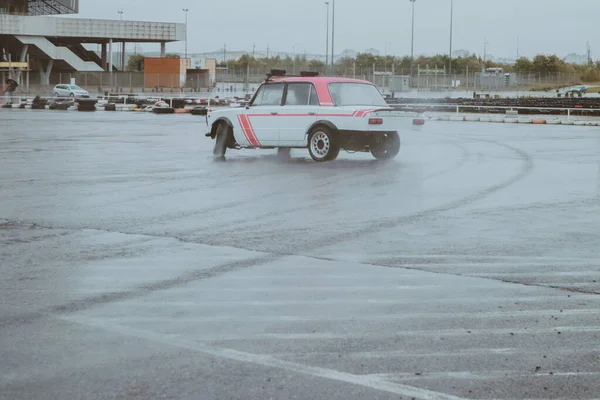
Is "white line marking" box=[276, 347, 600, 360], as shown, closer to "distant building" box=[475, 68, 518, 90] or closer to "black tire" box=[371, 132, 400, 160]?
"black tire" box=[371, 132, 400, 160]

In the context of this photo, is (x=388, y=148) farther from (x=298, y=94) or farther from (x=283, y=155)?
(x=283, y=155)

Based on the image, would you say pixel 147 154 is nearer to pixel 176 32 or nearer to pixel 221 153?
pixel 221 153

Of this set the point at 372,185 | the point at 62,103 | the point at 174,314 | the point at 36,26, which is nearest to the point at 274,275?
the point at 174,314

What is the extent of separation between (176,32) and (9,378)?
93.6m

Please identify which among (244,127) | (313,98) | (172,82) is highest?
(172,82)

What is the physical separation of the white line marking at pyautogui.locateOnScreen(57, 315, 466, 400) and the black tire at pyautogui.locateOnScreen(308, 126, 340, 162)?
40.1 feet

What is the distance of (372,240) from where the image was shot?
30.3 feet

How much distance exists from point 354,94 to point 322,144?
1.28 meters

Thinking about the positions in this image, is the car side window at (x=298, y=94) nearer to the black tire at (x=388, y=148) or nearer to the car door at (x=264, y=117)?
the car door at (x=264, y=117)

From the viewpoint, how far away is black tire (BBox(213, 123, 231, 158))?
19.5 meters

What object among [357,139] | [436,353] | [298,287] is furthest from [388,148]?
[436,353]

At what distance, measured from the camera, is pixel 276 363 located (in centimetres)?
505

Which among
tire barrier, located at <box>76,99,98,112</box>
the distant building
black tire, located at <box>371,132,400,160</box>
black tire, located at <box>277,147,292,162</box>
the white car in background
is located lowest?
black tire, located at <box>277,147,292,162</box>

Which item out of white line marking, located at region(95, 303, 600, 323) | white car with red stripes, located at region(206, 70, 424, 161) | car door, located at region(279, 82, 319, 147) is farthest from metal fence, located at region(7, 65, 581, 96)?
white line marking, located at region(95, 303, 600, 323)
